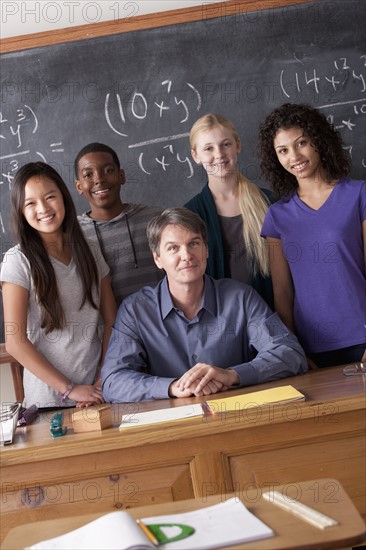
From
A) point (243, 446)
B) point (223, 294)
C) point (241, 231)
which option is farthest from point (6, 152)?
point (243, 446)

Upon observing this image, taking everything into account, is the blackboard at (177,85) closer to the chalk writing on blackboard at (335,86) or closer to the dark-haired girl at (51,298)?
the chalk writing on blackboard at (335,86)

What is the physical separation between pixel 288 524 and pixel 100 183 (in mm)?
1932

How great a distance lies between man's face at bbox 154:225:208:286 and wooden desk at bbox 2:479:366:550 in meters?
1.07

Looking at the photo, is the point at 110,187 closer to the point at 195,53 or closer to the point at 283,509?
the point at 195,53

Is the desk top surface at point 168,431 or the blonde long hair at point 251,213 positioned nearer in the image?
the desk top surface at point 168,431

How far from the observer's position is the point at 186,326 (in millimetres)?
2426

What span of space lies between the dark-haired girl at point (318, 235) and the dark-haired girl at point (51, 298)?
678mm

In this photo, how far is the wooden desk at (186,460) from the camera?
6.15 ft

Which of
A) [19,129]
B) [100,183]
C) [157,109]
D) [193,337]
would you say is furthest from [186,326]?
[19,129]

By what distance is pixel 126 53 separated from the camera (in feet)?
10.6

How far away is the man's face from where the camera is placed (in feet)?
7.80

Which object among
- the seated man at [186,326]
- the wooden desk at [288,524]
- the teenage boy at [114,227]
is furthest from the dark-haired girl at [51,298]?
the wooden desk at [288,524]

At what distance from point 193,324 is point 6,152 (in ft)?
4.39

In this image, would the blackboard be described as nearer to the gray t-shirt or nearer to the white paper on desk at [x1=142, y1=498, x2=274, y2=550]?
the gray t-shirt
